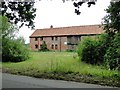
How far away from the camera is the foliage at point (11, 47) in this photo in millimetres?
35981

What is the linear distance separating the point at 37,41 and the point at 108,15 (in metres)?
63.2

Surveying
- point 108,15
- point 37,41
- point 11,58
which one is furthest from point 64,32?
point 108,15

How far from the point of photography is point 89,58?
33.0 metres

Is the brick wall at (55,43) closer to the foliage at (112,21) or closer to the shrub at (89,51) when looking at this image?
the shrub at (89,51)

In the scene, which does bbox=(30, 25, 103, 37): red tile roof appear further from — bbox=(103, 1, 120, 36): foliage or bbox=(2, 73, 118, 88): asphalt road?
bbox=(2, 73, 118, 88): asphalt road

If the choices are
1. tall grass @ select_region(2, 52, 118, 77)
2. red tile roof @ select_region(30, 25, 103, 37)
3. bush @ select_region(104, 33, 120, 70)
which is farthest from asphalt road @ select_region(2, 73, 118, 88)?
red tile roof @ select_region(30, 25, 103, 37)

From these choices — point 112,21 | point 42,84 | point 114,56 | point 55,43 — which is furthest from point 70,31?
point 42,84

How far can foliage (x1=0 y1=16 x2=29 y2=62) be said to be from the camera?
118 feet

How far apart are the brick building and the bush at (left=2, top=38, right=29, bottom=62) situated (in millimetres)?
36984

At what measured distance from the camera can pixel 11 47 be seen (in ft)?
121

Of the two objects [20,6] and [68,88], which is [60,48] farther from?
[68,88]

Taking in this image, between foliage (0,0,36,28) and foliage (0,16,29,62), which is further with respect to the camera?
foliage (0,16,29,62)

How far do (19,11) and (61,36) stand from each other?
6430 cm

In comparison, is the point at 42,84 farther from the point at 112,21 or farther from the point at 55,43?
the point at 55,43
